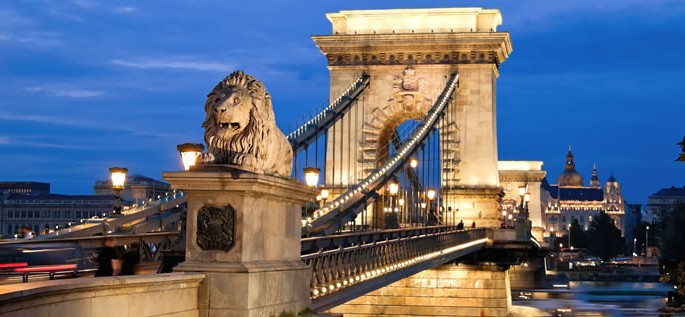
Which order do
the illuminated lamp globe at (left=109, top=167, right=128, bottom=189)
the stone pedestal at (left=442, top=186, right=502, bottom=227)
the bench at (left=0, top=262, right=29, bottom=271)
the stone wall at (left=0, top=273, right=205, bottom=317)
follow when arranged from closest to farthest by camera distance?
the stone wall at (left=0, top=273, right=205, bottom=317) < the bench at (left=0, top=262, right=29, bottom=271) < the illuminated lamp globe at (left=109, top=167, right=128, bottom=189) < the stone pedestal at (left=442, top=186, right=502, bottom=227)

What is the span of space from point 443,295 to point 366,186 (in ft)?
46.0

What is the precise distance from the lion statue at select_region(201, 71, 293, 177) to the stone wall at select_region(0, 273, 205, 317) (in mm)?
1431

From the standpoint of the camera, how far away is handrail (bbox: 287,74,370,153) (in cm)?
5594

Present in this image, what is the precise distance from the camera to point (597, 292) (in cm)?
10419

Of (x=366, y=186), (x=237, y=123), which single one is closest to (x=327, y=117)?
(x=366, y=186)

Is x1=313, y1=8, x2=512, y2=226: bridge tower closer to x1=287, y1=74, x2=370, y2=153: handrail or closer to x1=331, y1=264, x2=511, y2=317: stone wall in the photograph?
x1=287, y1=74, x2=370, y2=153: handrail

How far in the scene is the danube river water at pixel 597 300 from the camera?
7412 centimetres

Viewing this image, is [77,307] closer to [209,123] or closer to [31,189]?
[209,123]

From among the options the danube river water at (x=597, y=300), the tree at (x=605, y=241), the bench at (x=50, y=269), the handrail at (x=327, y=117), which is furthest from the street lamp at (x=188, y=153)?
the tree at (x=605, y=241)

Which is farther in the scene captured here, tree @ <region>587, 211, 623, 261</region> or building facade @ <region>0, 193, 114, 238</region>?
tree @ <region>587, 211, 623, 261</region>

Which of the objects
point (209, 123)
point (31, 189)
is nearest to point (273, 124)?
point (209, 123)

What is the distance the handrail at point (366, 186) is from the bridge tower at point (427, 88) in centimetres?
146

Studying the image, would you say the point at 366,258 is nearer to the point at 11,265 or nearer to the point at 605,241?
the point at 11,265

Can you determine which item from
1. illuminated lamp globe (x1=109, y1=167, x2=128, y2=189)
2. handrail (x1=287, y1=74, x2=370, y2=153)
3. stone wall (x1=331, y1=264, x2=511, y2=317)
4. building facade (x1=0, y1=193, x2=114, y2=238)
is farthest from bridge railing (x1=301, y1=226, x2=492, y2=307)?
building facade (x1=0, y1=193, x2=114, y2=238)
